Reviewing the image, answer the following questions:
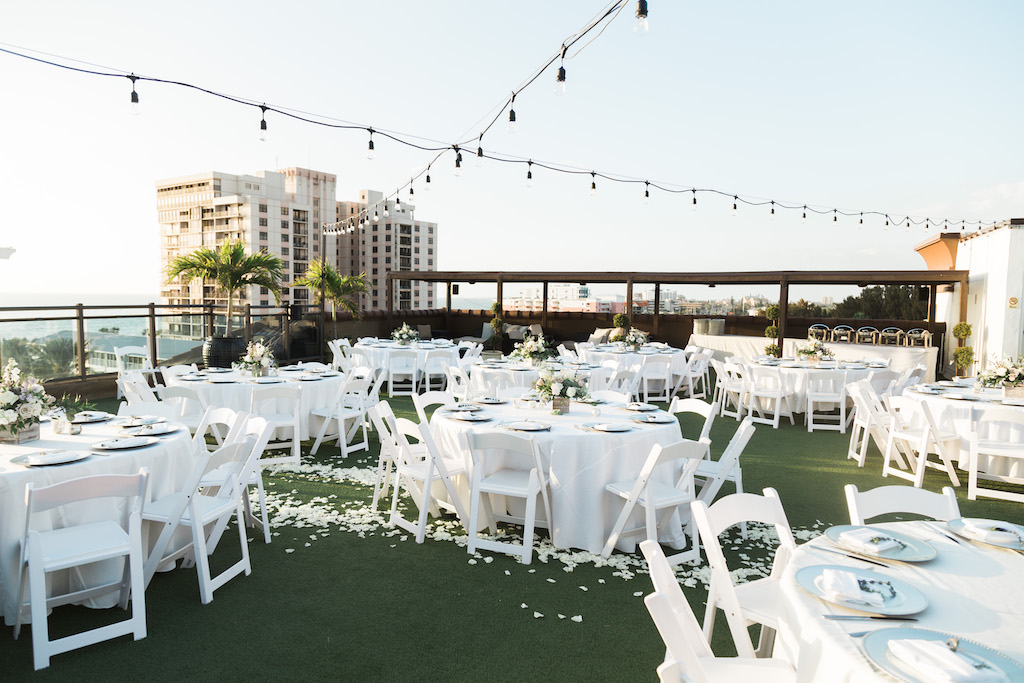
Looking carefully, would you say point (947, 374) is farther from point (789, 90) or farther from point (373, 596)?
point (373, 596)

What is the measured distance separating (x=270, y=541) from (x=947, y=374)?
52.1ft

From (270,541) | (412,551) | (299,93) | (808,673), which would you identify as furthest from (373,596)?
(299,93)

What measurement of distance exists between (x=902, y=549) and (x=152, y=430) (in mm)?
4082

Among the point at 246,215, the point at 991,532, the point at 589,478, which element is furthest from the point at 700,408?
the point at 246,215

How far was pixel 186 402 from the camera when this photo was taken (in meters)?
6.71

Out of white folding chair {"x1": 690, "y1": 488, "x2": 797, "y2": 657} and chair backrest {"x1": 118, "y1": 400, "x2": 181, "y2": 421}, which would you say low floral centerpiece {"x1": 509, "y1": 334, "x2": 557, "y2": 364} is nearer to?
chair backrest {"x1": 118, "y1": 400, "x2": 181, "y2": 421}

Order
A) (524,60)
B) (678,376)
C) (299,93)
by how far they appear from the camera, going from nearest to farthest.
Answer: (524,60) < (299,93) < (678,376)

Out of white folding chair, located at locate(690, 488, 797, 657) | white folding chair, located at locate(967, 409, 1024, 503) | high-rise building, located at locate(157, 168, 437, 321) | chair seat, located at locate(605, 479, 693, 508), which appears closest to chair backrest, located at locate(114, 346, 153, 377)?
chair seat, located at locate(605, 479, 693, 508)

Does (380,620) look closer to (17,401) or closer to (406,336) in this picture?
(17,401)

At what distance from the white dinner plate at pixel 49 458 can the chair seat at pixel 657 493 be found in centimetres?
310

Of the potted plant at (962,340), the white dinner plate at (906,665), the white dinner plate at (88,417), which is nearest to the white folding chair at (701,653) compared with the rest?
the white dinner plate at (906,665)

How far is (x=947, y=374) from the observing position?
14.5 metres

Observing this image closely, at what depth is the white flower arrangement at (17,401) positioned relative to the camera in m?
3.56

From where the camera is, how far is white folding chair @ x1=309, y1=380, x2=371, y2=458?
21.9ft
